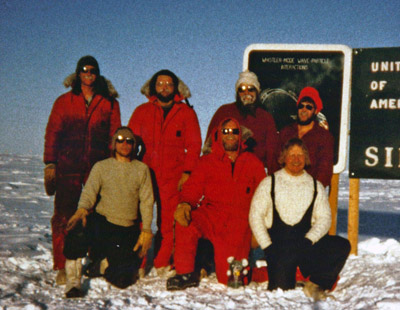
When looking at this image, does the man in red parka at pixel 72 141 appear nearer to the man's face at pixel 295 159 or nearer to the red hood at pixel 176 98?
the red hood at pixel 176 98

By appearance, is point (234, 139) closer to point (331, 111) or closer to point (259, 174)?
point (259, 174)

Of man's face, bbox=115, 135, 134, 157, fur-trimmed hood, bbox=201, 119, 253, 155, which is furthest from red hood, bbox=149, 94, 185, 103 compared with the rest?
man's face, bbox=115, 135, 134, 157

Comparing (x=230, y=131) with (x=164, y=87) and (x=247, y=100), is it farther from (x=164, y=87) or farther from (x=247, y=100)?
(x=164, y=87)

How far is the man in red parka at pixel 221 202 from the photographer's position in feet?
12.6

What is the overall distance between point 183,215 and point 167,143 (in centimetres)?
97

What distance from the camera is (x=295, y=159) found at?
3637mm

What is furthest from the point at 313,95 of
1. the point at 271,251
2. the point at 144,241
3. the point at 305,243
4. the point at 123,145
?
the point at 144,241

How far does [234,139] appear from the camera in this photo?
3977 mm

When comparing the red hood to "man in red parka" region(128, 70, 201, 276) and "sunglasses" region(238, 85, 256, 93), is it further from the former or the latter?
"sunglasses" region(238, 85, 256, 93)

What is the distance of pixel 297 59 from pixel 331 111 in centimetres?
74

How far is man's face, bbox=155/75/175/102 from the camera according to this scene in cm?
451

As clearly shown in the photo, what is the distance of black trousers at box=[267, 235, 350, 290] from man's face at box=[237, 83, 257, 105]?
1693 mm

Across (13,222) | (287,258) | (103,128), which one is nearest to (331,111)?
(287,258)

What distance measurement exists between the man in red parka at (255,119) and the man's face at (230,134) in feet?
1.75
